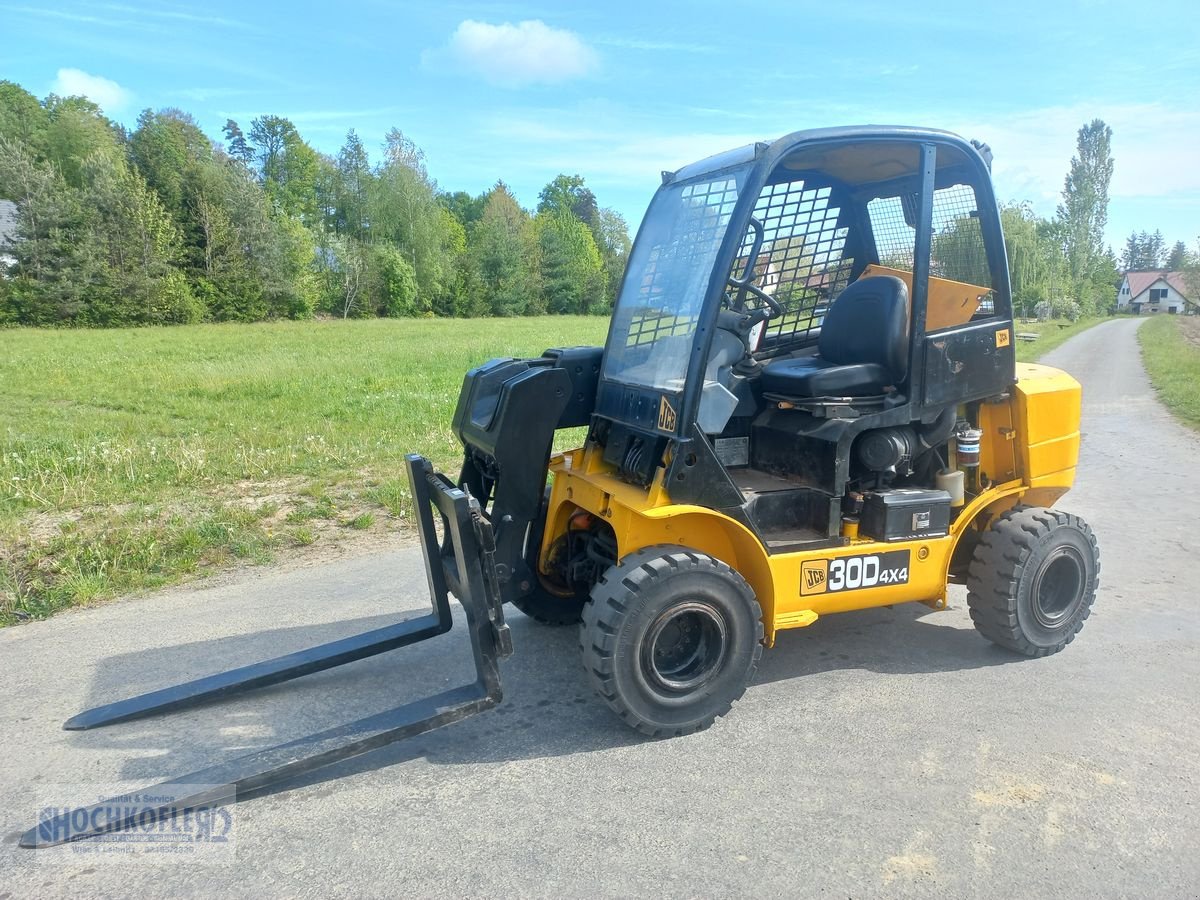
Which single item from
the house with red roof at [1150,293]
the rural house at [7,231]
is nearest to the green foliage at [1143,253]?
the house with red roof at [1150,293]

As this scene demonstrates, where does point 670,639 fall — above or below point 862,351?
below

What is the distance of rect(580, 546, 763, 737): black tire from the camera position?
3.70 m

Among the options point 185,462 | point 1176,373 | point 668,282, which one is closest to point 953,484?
point 668,282

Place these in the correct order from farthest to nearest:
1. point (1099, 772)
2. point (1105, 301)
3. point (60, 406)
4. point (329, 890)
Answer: point (1105, 301) < point (60, 406) < point (1099, 772) < point (329, 890)

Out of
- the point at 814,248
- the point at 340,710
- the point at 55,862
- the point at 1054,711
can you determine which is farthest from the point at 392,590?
the point at 1054,711

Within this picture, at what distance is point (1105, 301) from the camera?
310 ft

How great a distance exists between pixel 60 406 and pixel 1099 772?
16.0m

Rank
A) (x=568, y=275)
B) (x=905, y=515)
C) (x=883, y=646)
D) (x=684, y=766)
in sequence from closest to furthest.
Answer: (x=684, y=766)
(x=905, y=515)
(x=883, y=646)
(x=568, y=275)

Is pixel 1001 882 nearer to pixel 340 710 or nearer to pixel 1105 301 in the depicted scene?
pixel 340 710

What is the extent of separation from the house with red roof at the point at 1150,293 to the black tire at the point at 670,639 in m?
124

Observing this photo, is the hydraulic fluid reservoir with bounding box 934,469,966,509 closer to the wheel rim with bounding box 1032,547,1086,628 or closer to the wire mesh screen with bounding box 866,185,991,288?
the wheel rim with bounding box 1032,547,1086,628

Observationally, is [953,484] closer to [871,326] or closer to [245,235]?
[871,326]

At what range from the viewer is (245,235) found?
173 feet
